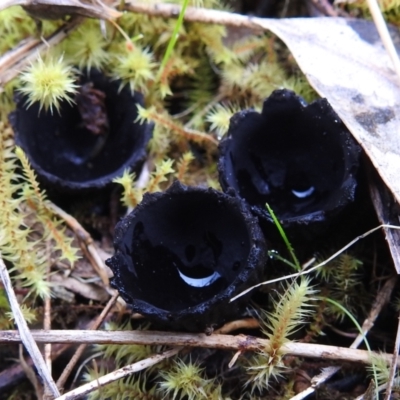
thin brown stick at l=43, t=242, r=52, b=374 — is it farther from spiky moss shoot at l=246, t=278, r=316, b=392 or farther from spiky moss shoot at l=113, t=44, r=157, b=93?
spiky moss shoot at l=113, t=44, r=157, b=93

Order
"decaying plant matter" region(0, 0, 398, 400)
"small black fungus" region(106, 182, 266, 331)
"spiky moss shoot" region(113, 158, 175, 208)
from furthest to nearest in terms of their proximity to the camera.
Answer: "spiky moss shoot" region(113, 158, 175, 208), "decaying plant matter" region(0, 0, 398, 400), "small black fungus" region(106, 182, 266, 331)

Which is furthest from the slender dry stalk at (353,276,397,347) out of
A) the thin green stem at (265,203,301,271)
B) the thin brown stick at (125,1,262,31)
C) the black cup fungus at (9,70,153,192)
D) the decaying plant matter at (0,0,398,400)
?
the thin brown stick at (125,1,262,31)

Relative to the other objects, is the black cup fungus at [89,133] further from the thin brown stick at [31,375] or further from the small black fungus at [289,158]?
the thin brown stick at [31,375]

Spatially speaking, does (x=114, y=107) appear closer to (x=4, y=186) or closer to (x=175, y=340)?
(x=4, y=186)

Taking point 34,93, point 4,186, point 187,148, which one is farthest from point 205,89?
point 4,186

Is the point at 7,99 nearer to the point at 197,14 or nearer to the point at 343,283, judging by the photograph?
the point at 197,14

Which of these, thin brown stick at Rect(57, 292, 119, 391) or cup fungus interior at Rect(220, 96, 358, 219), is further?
cup fungus interior at Rect(220, 96, 358, 219)
